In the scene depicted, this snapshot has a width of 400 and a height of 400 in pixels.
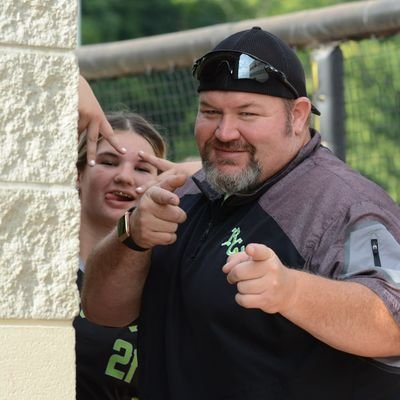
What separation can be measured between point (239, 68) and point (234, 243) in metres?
0.48

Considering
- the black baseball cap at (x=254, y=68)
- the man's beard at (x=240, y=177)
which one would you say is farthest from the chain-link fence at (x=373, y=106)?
the man's beard at (x=240, y=177)

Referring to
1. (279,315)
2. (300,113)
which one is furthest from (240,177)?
(279,315)

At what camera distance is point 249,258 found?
3006 millimetres

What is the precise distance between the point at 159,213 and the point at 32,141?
80cm

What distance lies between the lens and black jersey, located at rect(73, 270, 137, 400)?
4.45 m

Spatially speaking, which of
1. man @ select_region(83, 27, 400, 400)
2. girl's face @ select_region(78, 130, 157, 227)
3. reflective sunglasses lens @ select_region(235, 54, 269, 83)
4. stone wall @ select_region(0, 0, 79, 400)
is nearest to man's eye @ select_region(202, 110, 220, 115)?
man @ select_region(83, 27, 400, 400)

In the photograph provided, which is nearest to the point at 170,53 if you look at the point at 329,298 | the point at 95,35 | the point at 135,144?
the point at 135,144

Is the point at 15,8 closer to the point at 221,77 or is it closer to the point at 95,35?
the point at 221,77

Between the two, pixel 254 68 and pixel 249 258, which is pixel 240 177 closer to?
pixel 254 68

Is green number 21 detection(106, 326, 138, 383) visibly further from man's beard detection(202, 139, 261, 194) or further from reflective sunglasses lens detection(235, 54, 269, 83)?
reflective sunglasses lens detection(235, 54, 269, 83)

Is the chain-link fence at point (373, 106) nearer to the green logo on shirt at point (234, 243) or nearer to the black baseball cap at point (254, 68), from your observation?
the black baseball cap at point (254, 68)

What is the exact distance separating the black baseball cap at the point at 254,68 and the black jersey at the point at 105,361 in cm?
109

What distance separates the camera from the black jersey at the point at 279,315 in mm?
3346

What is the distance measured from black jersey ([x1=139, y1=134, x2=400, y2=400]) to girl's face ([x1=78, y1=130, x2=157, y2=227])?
3.46 feet
